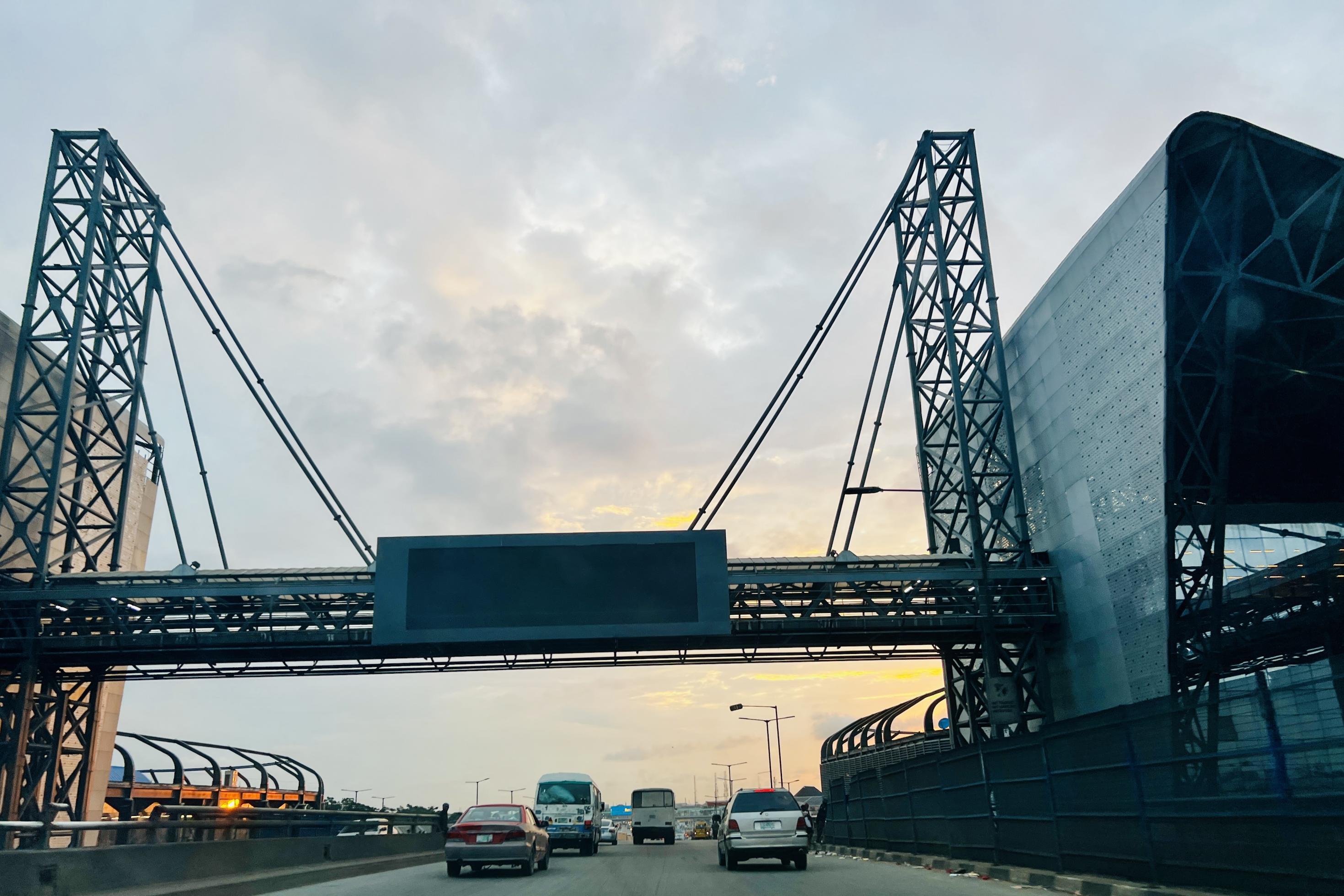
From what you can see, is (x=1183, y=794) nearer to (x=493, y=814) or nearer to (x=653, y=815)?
(x=493, y=814)

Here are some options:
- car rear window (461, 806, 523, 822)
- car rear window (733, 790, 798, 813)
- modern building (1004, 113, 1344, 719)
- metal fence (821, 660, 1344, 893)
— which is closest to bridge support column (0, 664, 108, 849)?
car rear window (461, 806, 523, 822)

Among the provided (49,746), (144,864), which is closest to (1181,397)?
(144,864)

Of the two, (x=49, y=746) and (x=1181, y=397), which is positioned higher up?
(x=1181, y=397)

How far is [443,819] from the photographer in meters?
34.6

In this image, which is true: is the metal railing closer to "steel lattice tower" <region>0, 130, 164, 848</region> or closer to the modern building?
"steel lattice tower" <region>0, 130, 164, 848</region>

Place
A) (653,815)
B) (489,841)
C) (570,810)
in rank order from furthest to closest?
(653,815) < (570,810) < (489,841)

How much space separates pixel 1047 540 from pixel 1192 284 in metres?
12.6

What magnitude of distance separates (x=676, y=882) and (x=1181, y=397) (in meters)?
15.6

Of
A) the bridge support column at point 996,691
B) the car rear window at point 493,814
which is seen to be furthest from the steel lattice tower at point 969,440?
the car rear window at point 493,814

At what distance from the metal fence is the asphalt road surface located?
1.28 meters

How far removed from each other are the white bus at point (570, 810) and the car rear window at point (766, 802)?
611 inches

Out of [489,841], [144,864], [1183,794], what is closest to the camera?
[1183,794]

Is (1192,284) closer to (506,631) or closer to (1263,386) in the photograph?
(1263,386)

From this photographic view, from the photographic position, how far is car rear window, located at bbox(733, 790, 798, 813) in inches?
855
